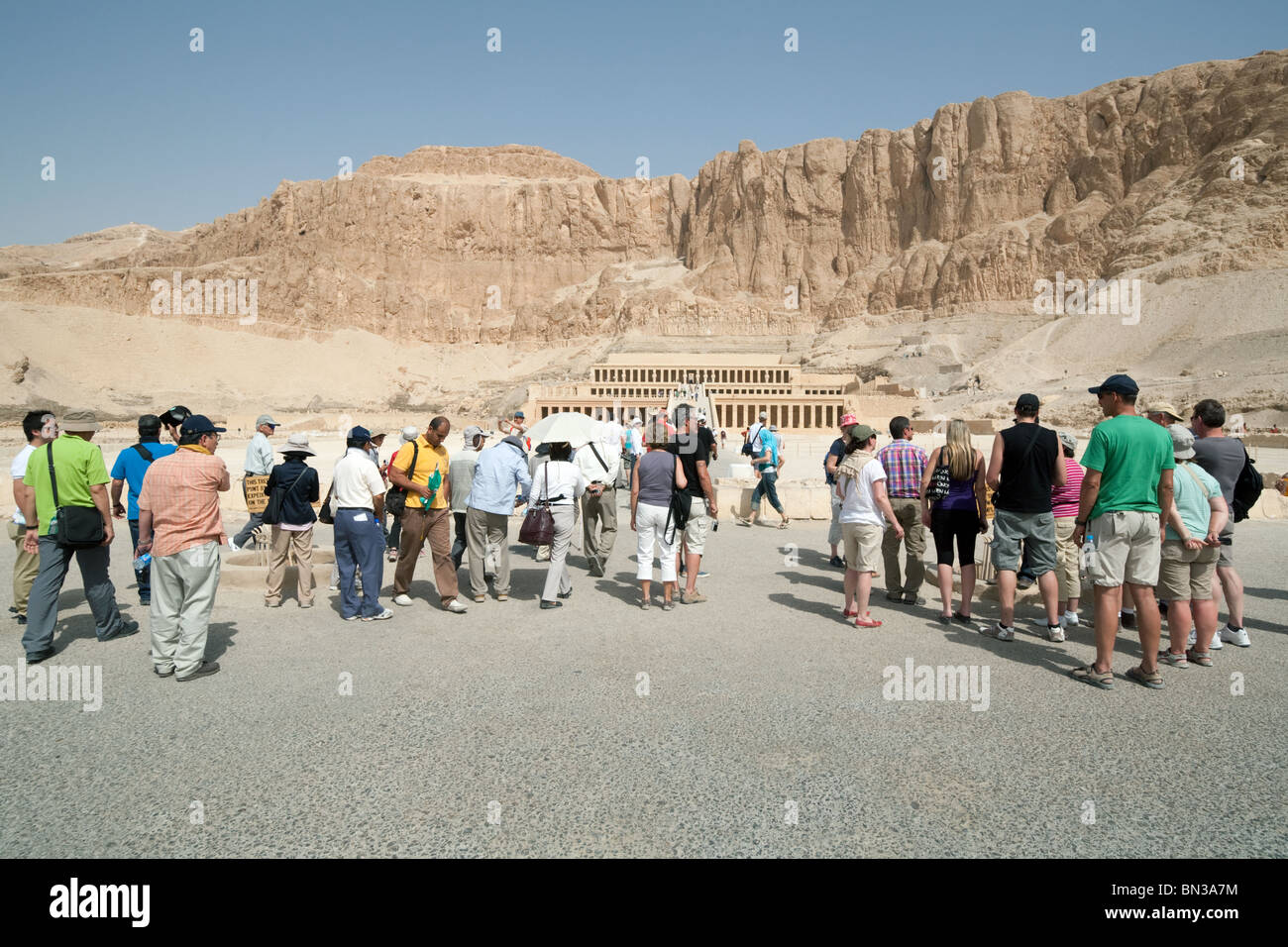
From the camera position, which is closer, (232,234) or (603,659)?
(603,659)

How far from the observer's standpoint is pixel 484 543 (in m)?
7.63

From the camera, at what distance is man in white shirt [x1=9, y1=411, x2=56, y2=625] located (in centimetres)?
606

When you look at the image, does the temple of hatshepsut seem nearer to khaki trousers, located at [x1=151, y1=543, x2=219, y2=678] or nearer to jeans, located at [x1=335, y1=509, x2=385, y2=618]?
jeans, located at [x1=335, y1=509, x2=385, y2=618]

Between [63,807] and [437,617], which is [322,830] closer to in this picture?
[63,807]

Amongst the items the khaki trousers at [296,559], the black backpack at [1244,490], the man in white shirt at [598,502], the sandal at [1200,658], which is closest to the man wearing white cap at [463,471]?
the man in white shirt at [598,502]

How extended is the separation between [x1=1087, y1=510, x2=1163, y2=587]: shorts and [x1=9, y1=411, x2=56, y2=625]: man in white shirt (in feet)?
24.8

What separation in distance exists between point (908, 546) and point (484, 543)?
169 inches

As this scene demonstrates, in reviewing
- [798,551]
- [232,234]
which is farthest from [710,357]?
[232,234]

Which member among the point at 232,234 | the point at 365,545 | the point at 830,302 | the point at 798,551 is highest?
the point at 232,234

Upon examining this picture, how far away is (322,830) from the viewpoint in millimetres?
3297

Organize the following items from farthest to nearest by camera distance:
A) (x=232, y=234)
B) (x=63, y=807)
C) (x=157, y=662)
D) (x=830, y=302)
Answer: (x=232, y=234) → (x=830, y=302) → (x=157, y=662) → (x=63, y=807)

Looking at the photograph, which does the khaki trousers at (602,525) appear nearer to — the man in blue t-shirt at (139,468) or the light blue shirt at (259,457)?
the light blue shirt at (259,457)

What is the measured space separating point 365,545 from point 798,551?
19.2 feet

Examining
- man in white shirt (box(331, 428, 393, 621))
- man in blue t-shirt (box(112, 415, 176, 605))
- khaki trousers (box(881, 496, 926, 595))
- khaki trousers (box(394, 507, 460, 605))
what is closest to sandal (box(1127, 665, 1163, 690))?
khaki trousers (box(881, 496, 926, 595))
